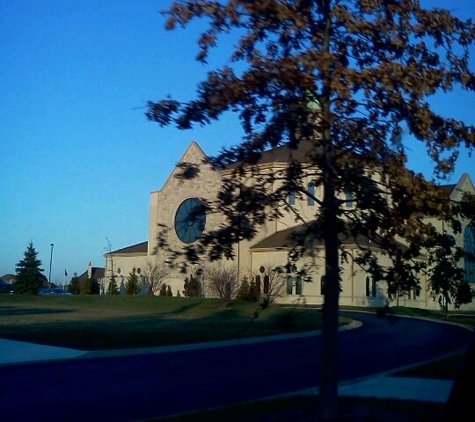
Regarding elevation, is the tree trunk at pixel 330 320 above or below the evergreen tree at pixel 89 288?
below

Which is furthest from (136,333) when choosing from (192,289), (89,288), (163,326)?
(89,288)

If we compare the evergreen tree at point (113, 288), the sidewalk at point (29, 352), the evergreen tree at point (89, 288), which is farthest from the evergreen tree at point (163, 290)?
the sidewalk at point (29, 352)

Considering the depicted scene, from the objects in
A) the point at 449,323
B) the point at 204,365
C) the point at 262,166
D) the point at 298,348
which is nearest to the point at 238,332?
the point at 298,348

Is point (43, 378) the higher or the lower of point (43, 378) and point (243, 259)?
the lower

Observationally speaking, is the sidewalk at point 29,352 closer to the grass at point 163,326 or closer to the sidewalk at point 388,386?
the sidewalk at point 388,386

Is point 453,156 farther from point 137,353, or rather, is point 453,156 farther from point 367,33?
point 137,353

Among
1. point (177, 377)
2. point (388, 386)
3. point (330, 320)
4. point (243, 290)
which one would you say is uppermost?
point (243, 290)

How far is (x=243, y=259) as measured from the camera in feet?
176

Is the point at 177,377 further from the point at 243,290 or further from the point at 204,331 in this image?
the point at 243,290

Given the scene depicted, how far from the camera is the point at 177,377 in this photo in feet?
48.8

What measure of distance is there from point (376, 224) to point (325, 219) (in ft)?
2.16

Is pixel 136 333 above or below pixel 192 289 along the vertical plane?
below

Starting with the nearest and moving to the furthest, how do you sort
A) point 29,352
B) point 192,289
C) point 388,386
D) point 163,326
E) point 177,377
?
point 388,386
point 177,377
point 29,352
point 163,326
point 192,289

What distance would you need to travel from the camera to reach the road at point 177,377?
11148 mm
